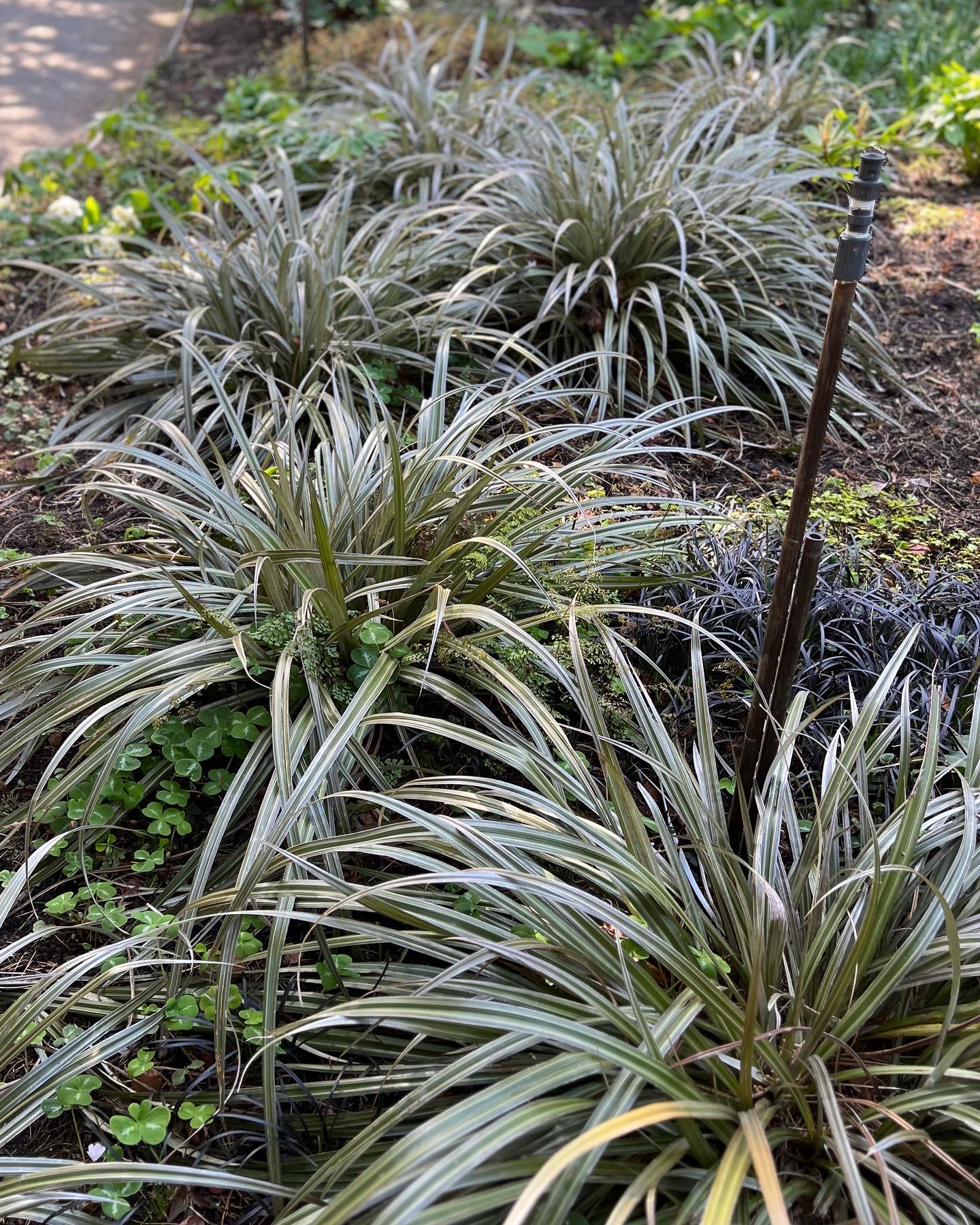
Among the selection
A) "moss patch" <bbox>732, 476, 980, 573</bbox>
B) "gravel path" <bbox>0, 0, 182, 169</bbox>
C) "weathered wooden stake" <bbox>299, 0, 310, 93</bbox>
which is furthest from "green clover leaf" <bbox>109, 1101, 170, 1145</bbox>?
"weathered wooden stake" <bbox>299, 0, 310, 93</bbox>

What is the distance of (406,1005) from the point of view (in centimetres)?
150

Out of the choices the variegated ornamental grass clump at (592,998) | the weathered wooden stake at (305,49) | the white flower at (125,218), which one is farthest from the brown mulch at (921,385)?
the weathered wooden stake at (305,49)

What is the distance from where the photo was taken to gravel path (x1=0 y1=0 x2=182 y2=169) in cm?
639

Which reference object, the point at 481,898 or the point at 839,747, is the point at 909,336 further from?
the point at 481,898

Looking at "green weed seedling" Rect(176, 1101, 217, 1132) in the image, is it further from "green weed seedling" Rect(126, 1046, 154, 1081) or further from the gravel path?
the gravel path

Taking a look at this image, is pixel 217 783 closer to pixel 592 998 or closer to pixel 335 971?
pixel 335 971

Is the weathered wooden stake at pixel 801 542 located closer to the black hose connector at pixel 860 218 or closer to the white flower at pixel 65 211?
the black hose connector at pixel 860 218

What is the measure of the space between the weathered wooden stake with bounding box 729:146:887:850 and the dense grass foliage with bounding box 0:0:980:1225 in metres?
0.06

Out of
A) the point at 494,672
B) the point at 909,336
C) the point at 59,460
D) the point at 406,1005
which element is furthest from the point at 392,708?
the point at 909,336

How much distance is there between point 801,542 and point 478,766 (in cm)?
87

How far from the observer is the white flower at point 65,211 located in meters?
4.62

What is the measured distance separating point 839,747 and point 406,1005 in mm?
1084

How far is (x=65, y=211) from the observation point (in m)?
4.62

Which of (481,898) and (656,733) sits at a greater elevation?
(656,733)
